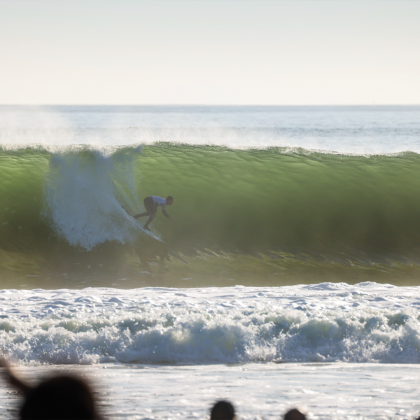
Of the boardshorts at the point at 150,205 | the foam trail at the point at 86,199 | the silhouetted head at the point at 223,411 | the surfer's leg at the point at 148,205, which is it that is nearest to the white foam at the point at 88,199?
the foam trail at the point at 86,199

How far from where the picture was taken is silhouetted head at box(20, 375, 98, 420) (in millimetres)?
998

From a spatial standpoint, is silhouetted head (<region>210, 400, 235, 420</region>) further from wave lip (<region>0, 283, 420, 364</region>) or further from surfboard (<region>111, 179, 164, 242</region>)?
surfboard (<region>111, 179, 164, 242</region>)

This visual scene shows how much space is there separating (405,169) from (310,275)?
9014mm

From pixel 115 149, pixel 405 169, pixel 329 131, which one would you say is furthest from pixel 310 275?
pixel 329 131

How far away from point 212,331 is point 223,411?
5221mm

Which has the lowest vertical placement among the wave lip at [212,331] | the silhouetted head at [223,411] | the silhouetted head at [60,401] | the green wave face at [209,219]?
the wave lip at [212,331]

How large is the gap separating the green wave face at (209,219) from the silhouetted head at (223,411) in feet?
27.2

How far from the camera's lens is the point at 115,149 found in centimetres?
1420

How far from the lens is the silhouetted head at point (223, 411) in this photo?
111 cm

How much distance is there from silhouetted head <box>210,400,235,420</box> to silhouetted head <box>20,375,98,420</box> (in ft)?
0.90

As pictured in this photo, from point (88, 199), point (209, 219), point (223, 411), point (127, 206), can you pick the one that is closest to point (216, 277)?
point (209, 219)

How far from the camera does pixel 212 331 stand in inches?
245

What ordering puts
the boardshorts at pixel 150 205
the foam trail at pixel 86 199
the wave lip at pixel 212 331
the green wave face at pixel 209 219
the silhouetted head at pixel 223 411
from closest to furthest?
the silhouetted head at pixel 223 411 → the wave lip at pixel 212 331 → the green wave face at pixel 209 219 → the foam trail at pixel 86 199 → the boardshorts at pixel 150 205

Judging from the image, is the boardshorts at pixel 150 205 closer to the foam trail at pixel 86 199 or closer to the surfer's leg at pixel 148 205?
the surfer's leg at pixel 148 205
